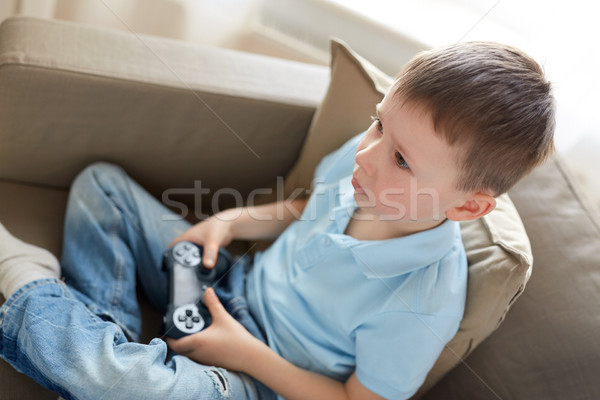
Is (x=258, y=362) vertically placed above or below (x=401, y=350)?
below

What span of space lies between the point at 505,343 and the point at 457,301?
122mm

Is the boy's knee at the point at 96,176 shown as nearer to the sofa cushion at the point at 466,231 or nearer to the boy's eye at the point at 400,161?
the sofa cushion at the point at 466,231

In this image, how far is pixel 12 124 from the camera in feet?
2.98

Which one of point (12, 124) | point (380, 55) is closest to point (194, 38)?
point (380, 55)

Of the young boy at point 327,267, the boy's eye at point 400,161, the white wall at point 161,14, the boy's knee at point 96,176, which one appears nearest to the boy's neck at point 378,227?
the young boy at point 327,267

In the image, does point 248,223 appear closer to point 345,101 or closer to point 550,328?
point 345,101

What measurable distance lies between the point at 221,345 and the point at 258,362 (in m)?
0.06

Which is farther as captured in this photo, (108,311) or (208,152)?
(208,152)

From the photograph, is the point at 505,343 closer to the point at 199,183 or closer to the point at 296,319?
the point at 296,319

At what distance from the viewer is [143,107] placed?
949 millimetres

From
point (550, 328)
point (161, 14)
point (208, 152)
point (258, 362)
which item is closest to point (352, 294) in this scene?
point (258, 362)

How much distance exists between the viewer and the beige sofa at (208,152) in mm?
763

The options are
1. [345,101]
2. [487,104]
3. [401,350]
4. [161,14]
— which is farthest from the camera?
[161,14]

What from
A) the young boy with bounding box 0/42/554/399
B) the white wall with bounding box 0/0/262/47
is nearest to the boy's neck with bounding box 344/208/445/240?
the young boy with bounding box 0/42/554/399
